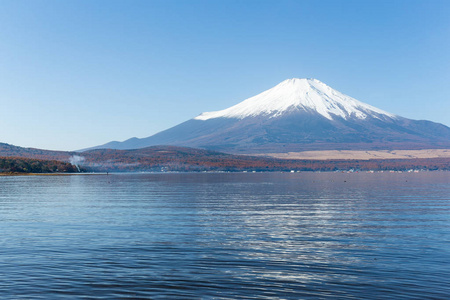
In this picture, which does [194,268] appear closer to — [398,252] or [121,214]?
[398,252]

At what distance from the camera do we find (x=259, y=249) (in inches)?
1177

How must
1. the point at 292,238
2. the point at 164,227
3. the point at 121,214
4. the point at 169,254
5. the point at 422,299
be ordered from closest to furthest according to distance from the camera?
1. the point at 422,299
2. the point at 169,254
3. the point at 292,238
4. the point at 164,227
5. the point at 121,214

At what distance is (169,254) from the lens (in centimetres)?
2812

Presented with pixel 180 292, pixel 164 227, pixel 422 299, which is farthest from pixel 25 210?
pixel 422 299

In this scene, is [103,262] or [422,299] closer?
[422,299]

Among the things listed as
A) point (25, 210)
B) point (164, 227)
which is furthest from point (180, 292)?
point (25, 210)

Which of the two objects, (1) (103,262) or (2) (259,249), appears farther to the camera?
(2) (259,249)

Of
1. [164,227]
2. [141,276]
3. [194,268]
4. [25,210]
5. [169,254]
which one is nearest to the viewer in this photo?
[141,276]

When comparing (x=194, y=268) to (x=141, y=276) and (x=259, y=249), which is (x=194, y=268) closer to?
(x=141, y=276)

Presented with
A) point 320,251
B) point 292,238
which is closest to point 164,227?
point 292,238

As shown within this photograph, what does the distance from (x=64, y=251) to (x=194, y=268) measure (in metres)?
9.76

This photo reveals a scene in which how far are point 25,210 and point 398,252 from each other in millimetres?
43845

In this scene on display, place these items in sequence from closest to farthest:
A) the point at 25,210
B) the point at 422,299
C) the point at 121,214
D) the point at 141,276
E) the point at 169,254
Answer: the point at 422,299, the point at 141,276, the point at 169,254, the point at 121,214, the point at 25,210

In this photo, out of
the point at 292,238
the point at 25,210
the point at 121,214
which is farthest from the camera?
the point at 25,210
